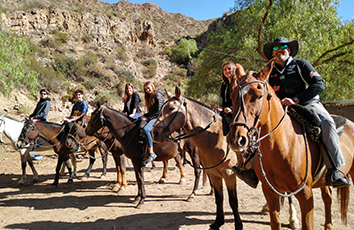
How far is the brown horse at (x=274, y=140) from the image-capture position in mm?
2061

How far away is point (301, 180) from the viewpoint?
7.62ft

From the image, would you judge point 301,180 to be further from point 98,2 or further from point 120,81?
point 98,2

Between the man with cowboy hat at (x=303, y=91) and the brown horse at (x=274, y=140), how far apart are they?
0.18 m

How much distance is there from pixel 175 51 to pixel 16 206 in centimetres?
4916

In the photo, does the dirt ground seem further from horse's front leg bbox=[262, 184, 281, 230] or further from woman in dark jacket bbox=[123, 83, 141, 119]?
woman in dark jacket bbox=[123, 83, 141, 119]

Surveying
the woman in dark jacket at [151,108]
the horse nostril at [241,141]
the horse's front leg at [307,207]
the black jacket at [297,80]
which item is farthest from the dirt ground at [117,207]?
the horse nostril at [241,141]

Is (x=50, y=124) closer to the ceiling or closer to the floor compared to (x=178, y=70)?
closer to the floor

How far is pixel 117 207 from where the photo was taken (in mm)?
5172

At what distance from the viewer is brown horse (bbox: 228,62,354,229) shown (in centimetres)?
206

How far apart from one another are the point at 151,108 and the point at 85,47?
97.4 ft

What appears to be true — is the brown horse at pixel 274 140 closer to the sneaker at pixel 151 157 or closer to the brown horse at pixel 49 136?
the sneaker at pixel 151 157

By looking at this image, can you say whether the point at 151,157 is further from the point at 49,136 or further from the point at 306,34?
the point at 306,34

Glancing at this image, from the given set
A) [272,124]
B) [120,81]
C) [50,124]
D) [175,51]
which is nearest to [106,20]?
[120,81]

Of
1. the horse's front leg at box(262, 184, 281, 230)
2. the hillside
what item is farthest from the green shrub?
the horse's front leg at box(262, 184, 281, 230)
